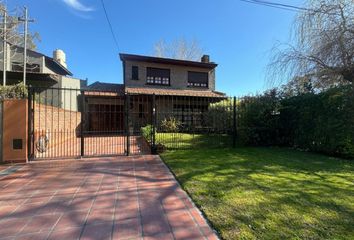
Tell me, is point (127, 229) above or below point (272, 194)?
below

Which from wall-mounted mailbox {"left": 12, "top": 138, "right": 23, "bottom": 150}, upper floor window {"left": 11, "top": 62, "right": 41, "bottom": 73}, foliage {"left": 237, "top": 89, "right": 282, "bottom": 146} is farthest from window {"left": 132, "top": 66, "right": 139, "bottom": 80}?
wall-mounted mailbox {"left": 12, "top": 138, "right": 23, "bottom": 150}

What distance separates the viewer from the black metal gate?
847cm

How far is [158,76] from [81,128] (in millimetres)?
12950

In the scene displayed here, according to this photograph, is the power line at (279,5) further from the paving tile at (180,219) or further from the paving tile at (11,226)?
the paving tile at (11,226)

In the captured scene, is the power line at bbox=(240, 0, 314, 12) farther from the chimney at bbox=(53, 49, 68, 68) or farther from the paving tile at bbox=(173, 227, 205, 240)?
the chimney at bbox=(53, 49, 68, 68)

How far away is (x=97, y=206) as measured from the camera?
4.10 m

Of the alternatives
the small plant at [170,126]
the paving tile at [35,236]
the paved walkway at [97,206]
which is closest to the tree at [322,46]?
the small plant at [170,126]

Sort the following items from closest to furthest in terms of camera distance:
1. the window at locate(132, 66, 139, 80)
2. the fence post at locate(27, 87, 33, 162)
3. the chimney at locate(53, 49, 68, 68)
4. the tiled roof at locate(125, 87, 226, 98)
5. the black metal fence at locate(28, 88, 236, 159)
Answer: the fence post at locate(27, 87, 33, 162), the black metal fence at locate(28, 88, 236, 159), the tiled roof at locate(125, 87, 226, 98), the window at locate(132, 66, 139, 80), the chimney at locate(53, 49, 68, 68)

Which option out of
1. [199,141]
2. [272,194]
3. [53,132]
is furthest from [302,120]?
[53,132]

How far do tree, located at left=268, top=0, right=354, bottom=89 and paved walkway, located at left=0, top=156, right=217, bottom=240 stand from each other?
8.16 meters

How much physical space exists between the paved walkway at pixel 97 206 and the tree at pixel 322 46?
8.16 metres

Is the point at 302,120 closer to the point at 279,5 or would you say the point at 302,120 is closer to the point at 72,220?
the point at 279,5

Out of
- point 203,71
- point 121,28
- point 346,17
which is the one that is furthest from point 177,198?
point 203,71

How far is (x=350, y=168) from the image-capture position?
6.63 m
